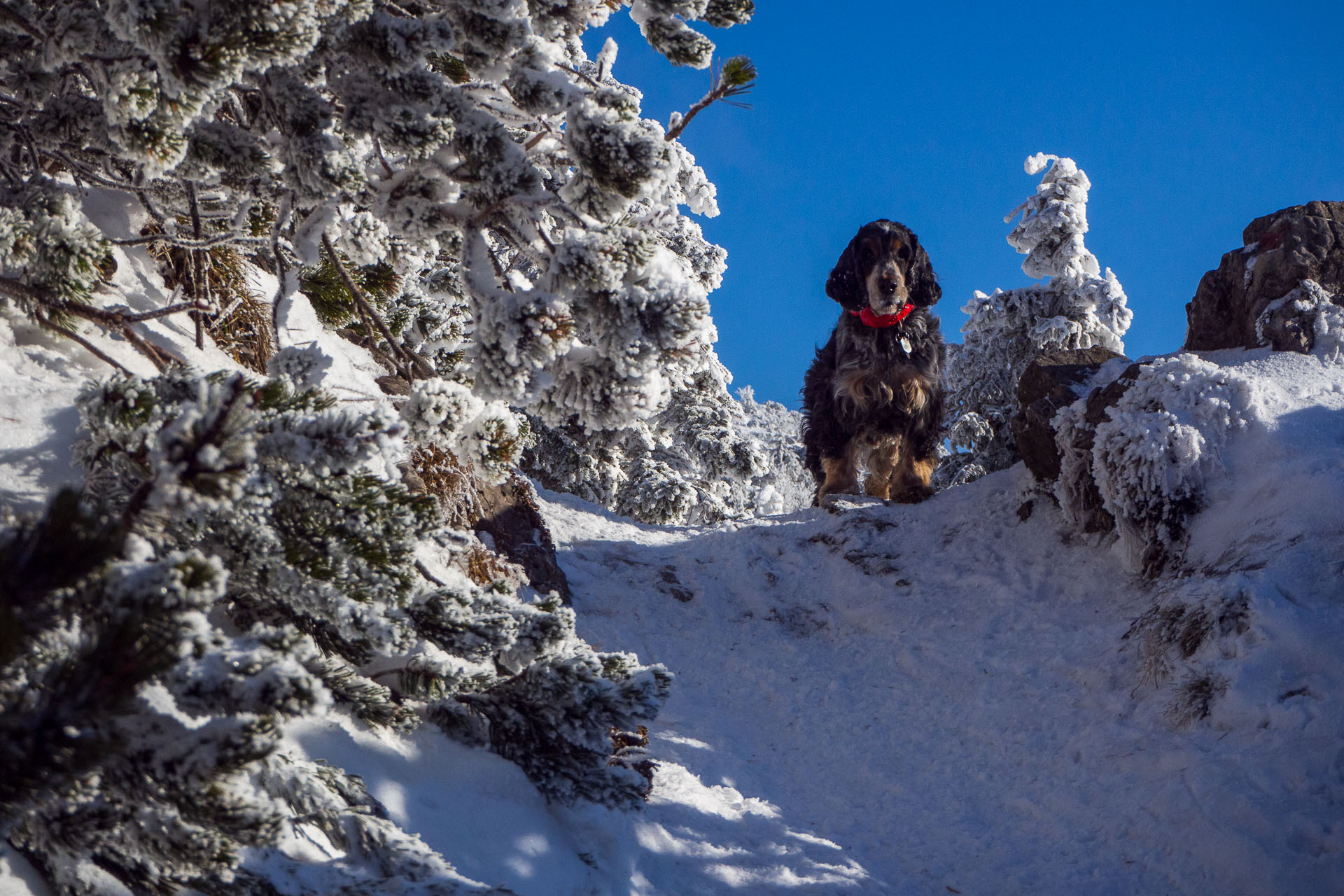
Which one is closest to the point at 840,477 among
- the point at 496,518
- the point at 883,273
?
the point at 883,273

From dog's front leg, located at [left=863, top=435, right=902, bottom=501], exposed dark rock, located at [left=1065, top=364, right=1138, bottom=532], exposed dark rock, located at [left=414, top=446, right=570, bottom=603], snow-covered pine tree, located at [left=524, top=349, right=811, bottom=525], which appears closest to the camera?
exposed dark rock, located at [left=414, top=446, right=570, bottom=603]

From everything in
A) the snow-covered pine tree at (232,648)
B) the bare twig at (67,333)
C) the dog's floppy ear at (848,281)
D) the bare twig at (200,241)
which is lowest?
the snow-covered pine tree at (232,648)

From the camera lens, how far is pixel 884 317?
7184mm

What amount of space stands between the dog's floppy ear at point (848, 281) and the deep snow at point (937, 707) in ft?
6.95

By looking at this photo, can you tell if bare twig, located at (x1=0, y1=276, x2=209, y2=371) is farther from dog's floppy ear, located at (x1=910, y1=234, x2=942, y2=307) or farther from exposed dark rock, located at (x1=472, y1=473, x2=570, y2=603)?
dog's floppy ear, located at (x1=910, y1=234, x2=942, y2=307)

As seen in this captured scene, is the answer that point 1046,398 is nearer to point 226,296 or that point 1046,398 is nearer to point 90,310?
point 226,296

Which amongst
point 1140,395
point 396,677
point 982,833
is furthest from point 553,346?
point 1140,395

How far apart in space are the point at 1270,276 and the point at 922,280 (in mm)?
2656

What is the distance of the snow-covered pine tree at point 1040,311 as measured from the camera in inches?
469

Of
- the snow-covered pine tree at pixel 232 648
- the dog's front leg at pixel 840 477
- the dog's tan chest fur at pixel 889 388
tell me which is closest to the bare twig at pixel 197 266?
the snow-covered pine tree at pixel 232 648

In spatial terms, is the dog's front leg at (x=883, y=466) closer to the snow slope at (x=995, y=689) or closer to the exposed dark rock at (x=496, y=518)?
the snow slope at (x=995, y=689)

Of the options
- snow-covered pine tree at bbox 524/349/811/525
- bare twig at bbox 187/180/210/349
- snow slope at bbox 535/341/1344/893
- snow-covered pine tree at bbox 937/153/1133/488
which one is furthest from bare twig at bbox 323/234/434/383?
snow-covered pine tree at bbox 937/153/1133/488

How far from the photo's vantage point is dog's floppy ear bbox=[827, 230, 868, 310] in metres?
7.45

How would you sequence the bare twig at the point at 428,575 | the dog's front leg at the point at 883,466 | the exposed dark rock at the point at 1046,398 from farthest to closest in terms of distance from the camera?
the dog's front leg at the point at 883,466
the exposed dark rock at the point at 1046,398
the bare twig at the point at 428,575
